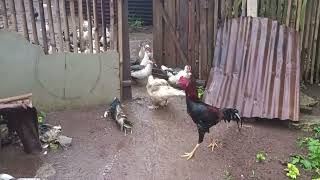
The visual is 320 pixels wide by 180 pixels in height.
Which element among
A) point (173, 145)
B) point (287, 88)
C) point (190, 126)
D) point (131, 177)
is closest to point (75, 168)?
point (131, 177)

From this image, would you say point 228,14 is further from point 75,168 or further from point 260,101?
point 75,168

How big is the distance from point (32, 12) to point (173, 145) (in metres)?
3.21

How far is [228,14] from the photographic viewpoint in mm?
7484

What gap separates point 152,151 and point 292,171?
1.90 metres

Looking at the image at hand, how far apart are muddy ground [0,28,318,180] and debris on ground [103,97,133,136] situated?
4.2 inches

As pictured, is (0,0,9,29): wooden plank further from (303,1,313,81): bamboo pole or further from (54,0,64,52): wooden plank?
(303,1,313,81): bamboo pole

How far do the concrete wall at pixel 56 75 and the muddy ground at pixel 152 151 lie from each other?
278 millimetres

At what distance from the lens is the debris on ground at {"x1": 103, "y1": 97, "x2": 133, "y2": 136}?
21.3 ft

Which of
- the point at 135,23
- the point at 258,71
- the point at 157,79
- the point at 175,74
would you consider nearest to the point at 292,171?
the point at 258,71

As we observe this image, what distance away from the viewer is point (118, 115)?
6.60 metres

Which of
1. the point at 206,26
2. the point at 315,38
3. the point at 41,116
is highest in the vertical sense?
the point at 206,26

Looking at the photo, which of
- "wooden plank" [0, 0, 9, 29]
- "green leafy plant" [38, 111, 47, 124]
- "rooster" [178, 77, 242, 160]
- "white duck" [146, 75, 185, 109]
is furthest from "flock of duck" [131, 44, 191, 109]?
"wooden plank" [0, 0, 9, 29]

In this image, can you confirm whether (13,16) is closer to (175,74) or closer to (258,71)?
(175,74)

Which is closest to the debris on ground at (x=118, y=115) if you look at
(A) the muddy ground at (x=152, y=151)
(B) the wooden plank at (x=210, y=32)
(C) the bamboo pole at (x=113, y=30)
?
(A) the muddy ground at (x=152, y=151)
